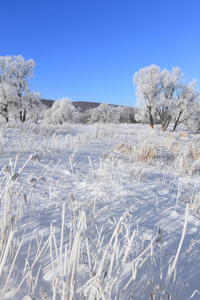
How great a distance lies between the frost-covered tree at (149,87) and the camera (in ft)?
91.8

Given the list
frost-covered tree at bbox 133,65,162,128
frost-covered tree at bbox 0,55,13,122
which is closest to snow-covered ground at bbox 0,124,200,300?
frost-covered tree at bbox 0,55,13,122

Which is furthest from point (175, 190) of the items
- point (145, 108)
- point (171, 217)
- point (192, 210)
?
point (145, 108)

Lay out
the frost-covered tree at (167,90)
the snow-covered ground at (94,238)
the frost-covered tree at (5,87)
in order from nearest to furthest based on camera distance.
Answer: the snow-covered ground at (94,238) < the frost-covered tree at (5,87) < the frost-covered tree at (167,90)

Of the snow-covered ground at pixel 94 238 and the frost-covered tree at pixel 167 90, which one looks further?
the frost-covered tree at pixel 167 90

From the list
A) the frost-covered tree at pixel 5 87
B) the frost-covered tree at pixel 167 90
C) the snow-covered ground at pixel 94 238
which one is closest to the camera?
the snow-covered ground at pixel 94 238

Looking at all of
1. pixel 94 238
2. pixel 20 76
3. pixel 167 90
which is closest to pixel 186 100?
pixel 167 90

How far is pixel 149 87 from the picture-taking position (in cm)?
2784

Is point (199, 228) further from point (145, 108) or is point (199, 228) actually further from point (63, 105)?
point (63, 105)

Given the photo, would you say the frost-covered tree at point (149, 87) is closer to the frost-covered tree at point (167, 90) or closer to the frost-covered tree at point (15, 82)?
the frost-covered tree at point (167, 90)

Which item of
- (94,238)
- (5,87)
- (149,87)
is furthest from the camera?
(149,87)

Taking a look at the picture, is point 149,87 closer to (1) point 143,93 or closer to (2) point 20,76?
(1) point 143,93

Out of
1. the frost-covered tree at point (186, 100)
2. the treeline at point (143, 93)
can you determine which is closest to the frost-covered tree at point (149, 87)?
the treeline at point (143, 93)

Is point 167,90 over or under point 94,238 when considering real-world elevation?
over

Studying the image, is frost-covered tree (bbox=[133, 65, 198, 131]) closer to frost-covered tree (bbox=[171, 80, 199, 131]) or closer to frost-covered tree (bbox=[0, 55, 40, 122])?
frost-covered tree (bbox=[171, 80, 199, 131])
